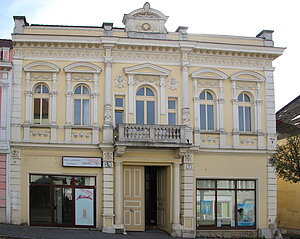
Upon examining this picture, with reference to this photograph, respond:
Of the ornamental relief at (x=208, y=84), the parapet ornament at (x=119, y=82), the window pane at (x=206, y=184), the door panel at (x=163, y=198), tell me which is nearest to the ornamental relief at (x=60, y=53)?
the parapet ornament at (x=119, y=82)

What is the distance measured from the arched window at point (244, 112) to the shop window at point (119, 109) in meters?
5.76

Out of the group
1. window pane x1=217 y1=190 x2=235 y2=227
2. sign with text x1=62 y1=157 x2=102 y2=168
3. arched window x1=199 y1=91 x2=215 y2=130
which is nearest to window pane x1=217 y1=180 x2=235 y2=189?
window pane x1=217 y1=190 x2=235 y2=227

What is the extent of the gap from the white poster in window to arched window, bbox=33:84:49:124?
3.61 meters

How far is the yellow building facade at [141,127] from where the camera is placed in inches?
887

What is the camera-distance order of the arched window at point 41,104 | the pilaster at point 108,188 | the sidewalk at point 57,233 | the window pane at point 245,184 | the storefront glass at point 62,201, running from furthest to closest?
1. the window pane at point 245,184
2. the arched window at point 41,104
3. the storefront glass at point 62,201
4. the pilaster at point 108,188
5. the sidewalk at point 57,233

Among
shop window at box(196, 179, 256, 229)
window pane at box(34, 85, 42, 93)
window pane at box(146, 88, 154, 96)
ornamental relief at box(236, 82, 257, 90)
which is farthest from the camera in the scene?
ornamental relief at box(236, 82, 257, 90)

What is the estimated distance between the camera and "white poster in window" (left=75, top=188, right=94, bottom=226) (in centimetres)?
2258

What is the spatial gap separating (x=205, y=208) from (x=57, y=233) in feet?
23.3

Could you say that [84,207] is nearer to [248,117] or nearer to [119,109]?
[119,109]

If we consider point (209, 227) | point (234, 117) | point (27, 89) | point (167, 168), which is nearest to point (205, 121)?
point (234, 117)

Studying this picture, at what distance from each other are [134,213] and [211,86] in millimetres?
7079

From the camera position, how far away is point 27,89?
2283 cm

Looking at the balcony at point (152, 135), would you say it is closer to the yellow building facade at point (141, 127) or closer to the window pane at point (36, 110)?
the yellow building facade at point (141, 127)

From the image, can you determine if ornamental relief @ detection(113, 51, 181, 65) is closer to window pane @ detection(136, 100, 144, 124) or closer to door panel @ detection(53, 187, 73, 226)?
window pane @ detection(136, 100, 144, 124)
